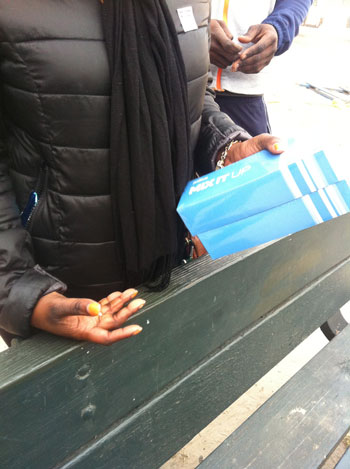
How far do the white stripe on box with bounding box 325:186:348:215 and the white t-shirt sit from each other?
112 centimetres

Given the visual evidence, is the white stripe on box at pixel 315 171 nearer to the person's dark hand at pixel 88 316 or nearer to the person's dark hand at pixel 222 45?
the person's dark hand at pixel 88 316

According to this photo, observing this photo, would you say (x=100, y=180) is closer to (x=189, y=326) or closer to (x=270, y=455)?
(x=189, y=326)

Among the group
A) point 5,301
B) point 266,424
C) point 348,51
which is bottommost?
point 348,51

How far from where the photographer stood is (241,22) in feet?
6.37

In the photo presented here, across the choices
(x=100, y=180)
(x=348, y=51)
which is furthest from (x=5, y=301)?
(x=348, y=51)

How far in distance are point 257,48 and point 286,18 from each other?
259 mm

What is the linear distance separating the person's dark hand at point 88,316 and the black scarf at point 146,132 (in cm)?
27

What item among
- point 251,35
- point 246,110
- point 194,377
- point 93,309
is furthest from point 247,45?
point 93,309

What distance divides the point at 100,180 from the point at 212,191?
0.94 ft

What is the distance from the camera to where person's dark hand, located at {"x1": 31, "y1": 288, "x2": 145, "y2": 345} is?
0.89 meters

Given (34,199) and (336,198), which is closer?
(336,198)

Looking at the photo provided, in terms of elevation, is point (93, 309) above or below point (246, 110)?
above

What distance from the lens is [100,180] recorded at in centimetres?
114

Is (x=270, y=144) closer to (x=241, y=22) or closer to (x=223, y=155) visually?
(x=223, y=155)
